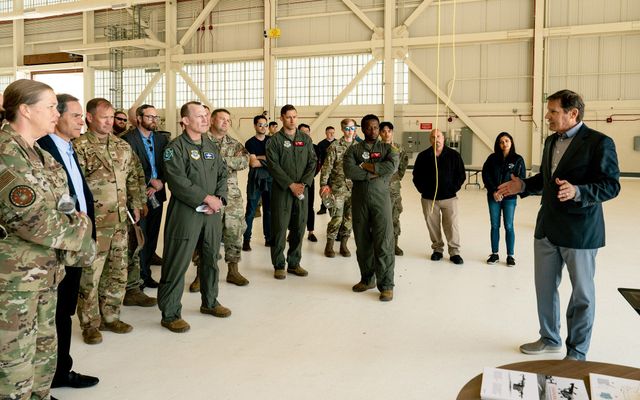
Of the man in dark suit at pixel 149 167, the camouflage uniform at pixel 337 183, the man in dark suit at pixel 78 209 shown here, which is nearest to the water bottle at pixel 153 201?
the man in dark suit at pixel 149 167

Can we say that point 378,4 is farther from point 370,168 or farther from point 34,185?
point 34,185

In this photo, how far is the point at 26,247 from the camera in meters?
2.12

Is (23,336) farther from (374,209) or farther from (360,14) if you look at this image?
(360,14)

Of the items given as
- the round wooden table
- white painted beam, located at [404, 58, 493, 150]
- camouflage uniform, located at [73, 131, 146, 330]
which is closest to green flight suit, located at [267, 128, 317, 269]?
camouflage uniform, located at [73, 131, 146, 330]

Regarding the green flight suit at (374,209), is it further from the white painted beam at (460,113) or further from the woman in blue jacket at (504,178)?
the white painted beam at (460,113)

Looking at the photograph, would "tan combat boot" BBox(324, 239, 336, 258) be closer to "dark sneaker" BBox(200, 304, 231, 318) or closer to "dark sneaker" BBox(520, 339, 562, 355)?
"dark sneaker" BBox(200, 304, 231, 318)

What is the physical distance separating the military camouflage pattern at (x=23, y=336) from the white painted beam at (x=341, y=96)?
50.3ft

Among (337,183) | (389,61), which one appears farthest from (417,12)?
(337,183)

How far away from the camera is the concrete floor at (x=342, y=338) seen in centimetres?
299

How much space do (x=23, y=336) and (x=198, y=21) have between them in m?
18.2

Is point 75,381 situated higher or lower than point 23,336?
lower

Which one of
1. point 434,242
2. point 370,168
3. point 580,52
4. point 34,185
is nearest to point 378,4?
point 580,52

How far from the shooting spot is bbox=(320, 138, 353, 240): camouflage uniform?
6.30m

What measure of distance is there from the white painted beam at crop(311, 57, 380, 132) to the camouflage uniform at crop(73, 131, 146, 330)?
13807mm
